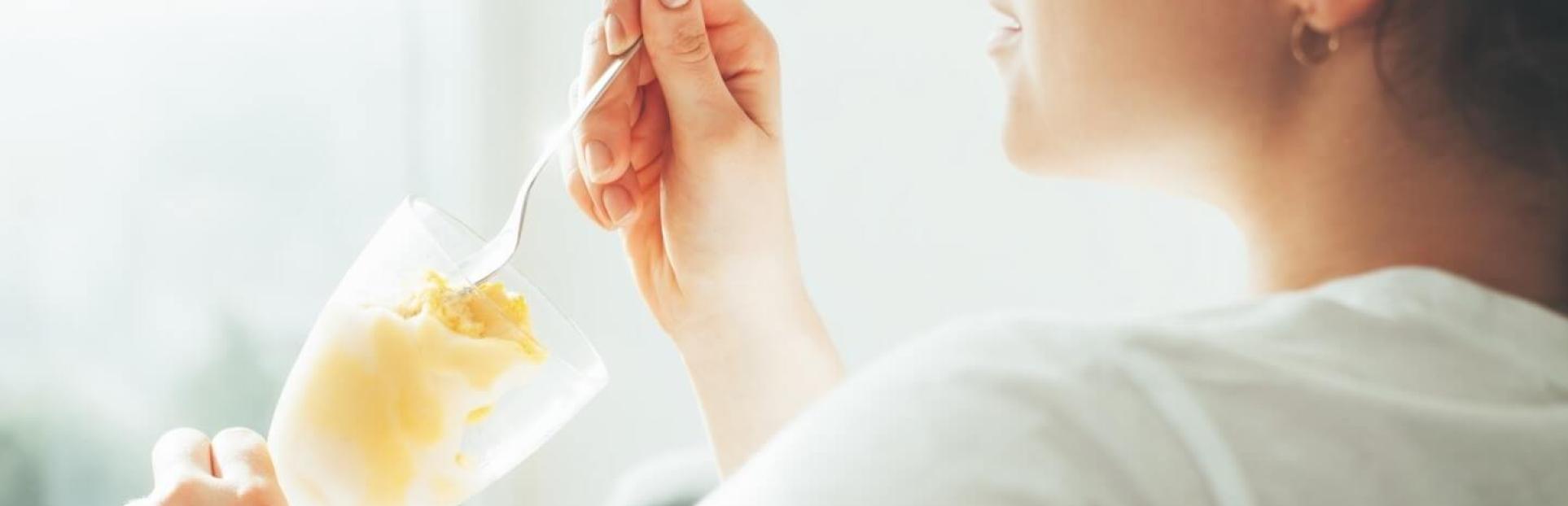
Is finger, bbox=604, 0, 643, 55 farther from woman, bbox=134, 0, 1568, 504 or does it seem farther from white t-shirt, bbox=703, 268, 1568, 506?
white t-shirt, bbox=703, 268, 1568, 506

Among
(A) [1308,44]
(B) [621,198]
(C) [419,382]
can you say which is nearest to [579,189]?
(B) [621,198]

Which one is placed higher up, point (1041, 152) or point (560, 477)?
point (560, 477)

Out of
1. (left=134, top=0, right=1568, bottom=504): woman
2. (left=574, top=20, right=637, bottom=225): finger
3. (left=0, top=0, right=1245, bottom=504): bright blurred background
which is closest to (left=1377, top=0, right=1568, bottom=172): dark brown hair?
(left=134, top=0, right=1568, bottom=504): woman

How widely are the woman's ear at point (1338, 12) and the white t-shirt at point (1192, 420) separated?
148 millimetres

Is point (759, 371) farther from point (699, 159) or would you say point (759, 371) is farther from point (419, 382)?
point (419, 382)

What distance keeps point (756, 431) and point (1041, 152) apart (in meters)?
0.35

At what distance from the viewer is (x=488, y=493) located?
2.33 m

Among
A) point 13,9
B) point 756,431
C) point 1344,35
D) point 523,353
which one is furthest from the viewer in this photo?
point 13,9

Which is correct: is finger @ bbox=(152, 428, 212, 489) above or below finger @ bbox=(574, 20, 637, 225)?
below

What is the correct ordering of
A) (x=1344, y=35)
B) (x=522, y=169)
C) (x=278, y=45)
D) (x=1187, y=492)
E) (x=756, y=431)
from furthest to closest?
(x=522, y=169) → (x=278, y=45) → (x=756, y=431) → (x=1344, y=35) → (x=1187, y=492)

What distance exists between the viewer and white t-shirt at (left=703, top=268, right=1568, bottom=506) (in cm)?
54

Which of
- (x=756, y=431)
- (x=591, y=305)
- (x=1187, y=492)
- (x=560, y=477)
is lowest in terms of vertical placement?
(x=1187, y=492)

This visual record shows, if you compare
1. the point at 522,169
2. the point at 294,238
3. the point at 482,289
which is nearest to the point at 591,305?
the point at 522,169

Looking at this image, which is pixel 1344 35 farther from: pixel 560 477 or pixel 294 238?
pixel 560 477
